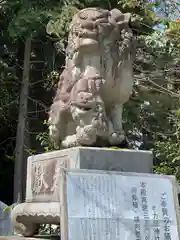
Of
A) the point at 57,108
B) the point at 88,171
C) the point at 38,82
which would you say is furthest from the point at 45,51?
the point at 88,171

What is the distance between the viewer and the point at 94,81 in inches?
175

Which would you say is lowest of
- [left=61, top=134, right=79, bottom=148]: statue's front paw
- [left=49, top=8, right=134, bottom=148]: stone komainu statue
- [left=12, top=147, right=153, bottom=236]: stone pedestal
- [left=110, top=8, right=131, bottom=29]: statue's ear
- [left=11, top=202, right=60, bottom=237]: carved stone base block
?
[left=11, top=202, right=60, bottom=237]: carved stone base block

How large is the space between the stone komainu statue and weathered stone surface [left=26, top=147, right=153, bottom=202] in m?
0.18

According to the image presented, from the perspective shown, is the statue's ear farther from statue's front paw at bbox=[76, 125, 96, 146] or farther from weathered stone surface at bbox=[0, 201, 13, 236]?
weathered stone surface at bbox=[0, 201, 13, 236]

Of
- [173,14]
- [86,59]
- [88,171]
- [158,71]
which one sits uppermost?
[173,14]

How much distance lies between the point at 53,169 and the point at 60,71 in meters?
6.23

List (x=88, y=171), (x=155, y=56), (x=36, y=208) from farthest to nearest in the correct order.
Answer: (x=155, y=56)
(x=36, y=208)
(x=88, y=171)

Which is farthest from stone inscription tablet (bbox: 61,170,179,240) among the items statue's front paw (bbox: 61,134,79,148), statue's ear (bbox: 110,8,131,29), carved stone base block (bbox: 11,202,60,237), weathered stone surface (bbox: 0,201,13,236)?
weathered stone surface (bbox: 0,201,13,236)

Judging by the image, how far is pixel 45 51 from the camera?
10836 mm

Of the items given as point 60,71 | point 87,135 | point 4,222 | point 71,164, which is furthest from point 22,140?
point 71,164

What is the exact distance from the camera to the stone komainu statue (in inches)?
172

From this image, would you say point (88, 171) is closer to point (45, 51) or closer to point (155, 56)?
point (155, 56)

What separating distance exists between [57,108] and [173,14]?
4484 mm

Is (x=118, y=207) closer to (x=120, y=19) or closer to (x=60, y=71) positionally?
(x=120, y=19)
